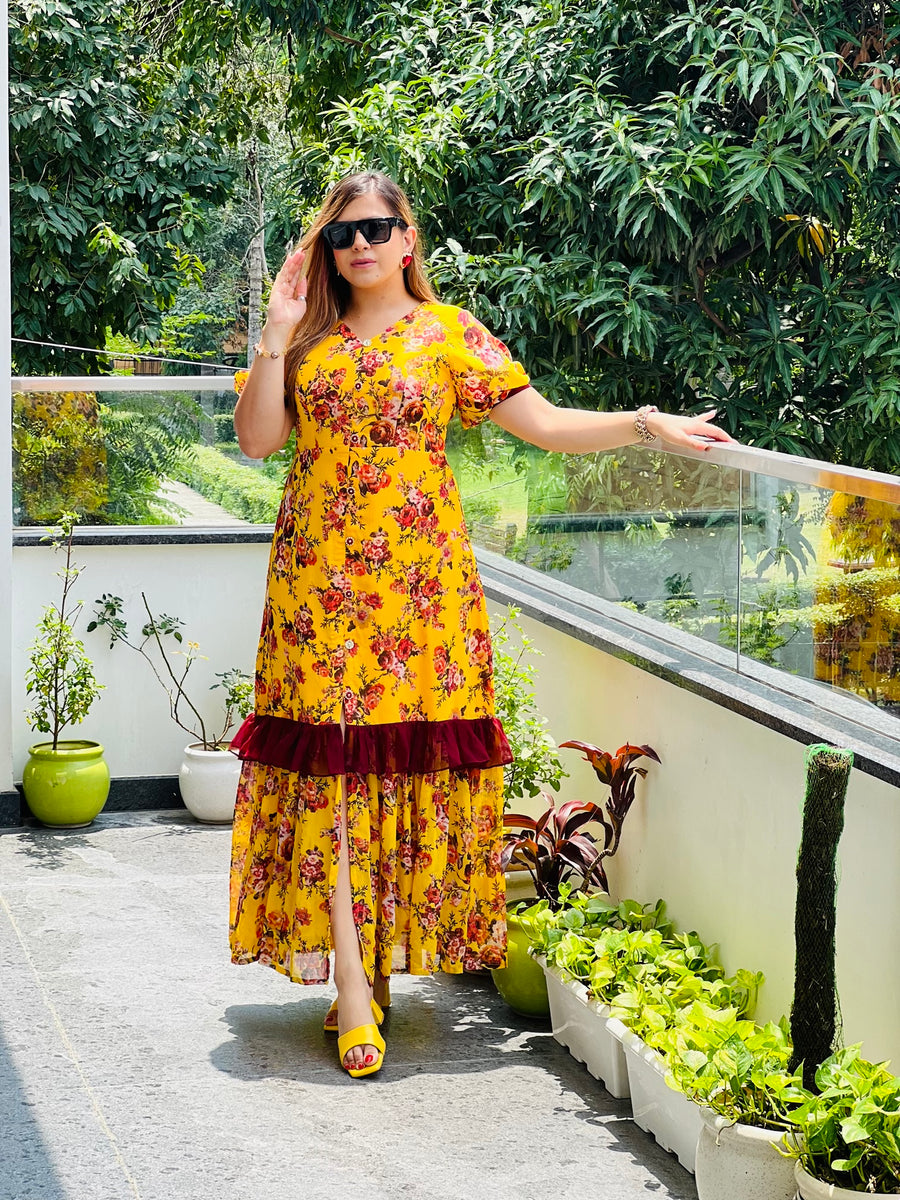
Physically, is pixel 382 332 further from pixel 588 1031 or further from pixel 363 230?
pixel 588 1031

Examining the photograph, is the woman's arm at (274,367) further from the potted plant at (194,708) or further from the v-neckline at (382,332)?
the potted plant at (194,708)

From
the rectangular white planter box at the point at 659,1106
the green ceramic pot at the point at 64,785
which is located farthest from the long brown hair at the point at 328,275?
the green ceramic pot at the point at 64,785

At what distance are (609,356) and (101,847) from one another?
296 cm

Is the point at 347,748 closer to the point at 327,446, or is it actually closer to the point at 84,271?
the point at 327,446

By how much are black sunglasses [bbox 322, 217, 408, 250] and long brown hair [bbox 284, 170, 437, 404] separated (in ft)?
0.14

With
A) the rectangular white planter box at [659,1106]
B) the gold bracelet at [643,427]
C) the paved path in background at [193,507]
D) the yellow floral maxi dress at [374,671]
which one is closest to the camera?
the rectangular white planter box at [659,1106]

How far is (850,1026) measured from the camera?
2547mm

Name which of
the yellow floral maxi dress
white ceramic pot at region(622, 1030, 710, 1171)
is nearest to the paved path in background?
the yellow floral maxi dress

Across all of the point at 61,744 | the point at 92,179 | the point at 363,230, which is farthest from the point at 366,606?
the point at 92,179

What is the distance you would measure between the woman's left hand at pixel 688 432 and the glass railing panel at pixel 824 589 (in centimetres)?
11

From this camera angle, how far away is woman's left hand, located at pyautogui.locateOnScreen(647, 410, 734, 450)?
284 centimetres

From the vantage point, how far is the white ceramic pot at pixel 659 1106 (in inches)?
102

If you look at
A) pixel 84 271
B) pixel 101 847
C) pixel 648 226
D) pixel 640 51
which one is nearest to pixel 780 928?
pixel 101 847

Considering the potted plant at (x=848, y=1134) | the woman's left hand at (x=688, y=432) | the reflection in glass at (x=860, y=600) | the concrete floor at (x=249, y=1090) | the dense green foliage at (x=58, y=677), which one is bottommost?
the concrete floor at (x=249, y=1090)
